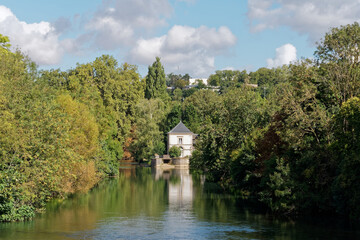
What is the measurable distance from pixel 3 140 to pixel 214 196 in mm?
25606

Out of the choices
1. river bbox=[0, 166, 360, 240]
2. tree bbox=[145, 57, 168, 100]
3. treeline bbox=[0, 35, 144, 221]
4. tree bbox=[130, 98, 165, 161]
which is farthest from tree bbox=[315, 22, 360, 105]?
tree bbox=[145, 57, 168, 100]

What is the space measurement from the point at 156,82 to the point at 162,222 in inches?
3771

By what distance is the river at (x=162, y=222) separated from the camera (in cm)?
3128

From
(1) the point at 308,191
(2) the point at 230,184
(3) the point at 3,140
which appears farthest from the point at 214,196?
(3) the point at 3,140

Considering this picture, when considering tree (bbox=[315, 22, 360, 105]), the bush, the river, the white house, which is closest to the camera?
the river

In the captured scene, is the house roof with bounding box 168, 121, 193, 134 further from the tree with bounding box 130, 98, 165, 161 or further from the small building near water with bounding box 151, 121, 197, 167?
the tree with bounding box 130, 98, 165, 161

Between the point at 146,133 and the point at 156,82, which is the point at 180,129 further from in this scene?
the point at 156,82

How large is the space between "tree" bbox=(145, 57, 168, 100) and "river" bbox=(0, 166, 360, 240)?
77.7 m

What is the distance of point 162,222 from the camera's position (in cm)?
3678

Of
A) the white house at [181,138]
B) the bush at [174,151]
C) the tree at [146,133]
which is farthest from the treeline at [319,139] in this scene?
the white house at [181,138]

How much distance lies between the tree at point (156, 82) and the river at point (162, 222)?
7770 cm

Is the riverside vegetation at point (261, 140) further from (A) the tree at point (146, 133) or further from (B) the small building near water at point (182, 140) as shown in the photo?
(B) the small building near water at point (182, 140)

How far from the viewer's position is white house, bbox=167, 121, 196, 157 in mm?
118625

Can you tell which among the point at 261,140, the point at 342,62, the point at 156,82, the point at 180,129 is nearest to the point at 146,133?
the point at 180,129
